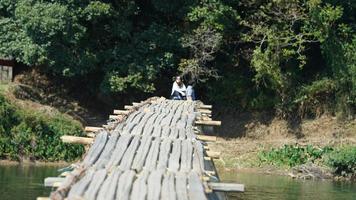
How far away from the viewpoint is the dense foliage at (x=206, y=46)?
29.6 meters

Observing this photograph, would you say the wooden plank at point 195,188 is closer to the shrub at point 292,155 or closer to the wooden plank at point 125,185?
the wooden plank at point 125,185

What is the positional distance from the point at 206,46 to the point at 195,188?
2307 cm

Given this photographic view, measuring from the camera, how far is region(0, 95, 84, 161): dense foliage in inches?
1119

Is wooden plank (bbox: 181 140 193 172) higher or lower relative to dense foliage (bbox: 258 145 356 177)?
higher

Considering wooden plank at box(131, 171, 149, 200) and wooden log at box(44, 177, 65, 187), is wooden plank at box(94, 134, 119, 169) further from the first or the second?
wooden log at box(44, 177, 65, 187)

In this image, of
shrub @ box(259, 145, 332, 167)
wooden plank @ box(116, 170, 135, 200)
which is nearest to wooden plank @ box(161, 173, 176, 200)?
wooden plank @ box(116, 170, 135, 200)

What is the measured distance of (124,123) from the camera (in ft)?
41.3

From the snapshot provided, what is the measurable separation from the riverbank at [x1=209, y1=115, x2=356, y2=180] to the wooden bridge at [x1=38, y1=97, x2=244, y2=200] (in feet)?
53.1

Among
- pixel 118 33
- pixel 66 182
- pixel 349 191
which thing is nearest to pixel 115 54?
pixel 118 33

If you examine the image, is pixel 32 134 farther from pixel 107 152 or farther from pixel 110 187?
pixel 110 187

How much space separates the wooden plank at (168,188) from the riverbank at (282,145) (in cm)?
2004

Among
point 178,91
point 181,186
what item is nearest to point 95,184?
point 181,186

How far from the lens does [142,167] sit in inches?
351

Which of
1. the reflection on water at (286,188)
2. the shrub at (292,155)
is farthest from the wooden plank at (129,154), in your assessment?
the shrub at (292,155)
